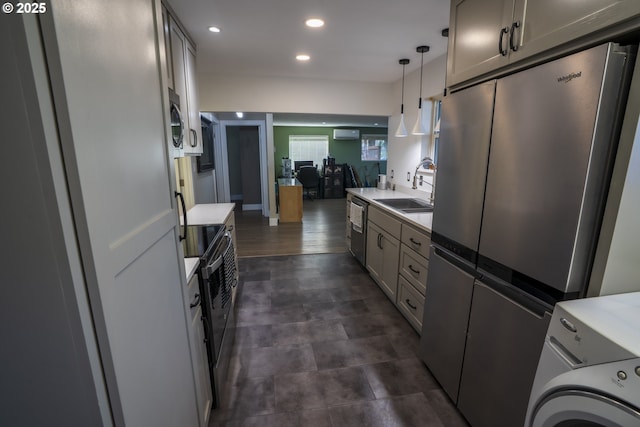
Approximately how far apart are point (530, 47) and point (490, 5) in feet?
1.13

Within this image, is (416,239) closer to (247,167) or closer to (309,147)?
(247,167)

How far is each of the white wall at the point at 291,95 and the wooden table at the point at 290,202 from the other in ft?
5.99

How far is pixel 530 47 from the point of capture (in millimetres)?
1132

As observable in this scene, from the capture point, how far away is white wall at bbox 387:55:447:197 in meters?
3.18

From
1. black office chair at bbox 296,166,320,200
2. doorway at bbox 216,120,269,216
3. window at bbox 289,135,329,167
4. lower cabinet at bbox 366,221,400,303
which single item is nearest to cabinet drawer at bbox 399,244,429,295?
lower cabinet at bbox 366,221,400,303

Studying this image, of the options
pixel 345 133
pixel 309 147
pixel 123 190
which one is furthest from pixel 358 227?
pixel 309 147

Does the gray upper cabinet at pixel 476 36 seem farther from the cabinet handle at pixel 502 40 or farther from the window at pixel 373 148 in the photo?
the window at pixel 373 148

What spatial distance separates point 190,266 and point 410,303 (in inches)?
68.5

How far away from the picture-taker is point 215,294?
1.67m

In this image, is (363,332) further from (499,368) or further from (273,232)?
(273,232)

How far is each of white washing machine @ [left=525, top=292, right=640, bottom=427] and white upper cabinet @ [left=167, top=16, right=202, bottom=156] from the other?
249cm

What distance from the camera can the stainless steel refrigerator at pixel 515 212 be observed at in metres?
0.92

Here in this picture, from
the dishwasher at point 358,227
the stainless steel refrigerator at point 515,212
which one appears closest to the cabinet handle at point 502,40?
the stainless steel refrigerator at point 515,212

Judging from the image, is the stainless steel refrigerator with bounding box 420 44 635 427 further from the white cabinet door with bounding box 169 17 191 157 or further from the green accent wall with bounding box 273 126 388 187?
the green accent wall with bounding box 273 126 388 187
